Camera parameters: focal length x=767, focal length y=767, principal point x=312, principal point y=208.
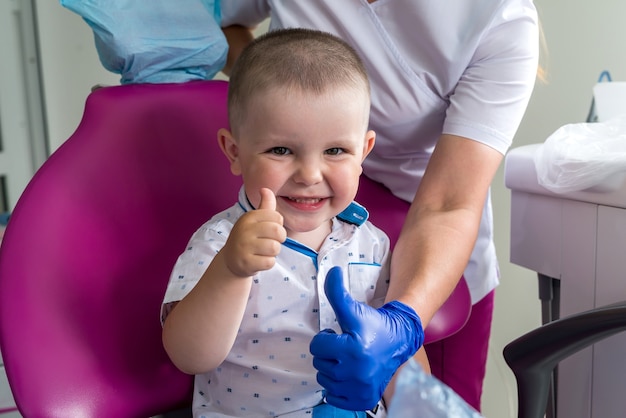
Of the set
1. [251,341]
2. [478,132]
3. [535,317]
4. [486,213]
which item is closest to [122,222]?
[251,341]

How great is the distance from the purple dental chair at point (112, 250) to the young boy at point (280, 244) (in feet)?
0.26

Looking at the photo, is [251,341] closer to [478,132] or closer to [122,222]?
[122,222]

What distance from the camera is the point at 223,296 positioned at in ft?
2.67

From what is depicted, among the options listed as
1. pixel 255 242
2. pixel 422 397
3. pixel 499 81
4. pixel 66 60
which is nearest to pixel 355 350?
pixel 255 242

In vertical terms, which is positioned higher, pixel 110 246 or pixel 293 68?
pixel 293 68

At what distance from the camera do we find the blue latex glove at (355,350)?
2.60ft

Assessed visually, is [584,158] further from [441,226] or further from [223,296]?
[223,296]

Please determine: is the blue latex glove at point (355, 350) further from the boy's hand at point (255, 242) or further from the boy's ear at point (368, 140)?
the boy's ear at point (368, 140)

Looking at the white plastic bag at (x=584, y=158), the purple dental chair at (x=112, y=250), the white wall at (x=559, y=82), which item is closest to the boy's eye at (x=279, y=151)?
the purple dental chair at (x=112, y=250)

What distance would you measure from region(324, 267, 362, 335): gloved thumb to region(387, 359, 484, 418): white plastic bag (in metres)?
0.26

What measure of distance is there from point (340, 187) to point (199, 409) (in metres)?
0.33

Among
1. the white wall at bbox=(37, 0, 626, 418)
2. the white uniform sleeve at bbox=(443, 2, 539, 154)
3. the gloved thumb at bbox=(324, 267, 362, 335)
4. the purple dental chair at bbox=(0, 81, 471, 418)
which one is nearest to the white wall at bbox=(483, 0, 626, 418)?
the white wall at bbox=(37, 0, 626, 418)

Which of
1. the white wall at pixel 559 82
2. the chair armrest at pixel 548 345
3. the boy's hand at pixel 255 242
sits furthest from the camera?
the white wall at pixel 559 82

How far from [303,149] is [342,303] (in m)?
0.20
